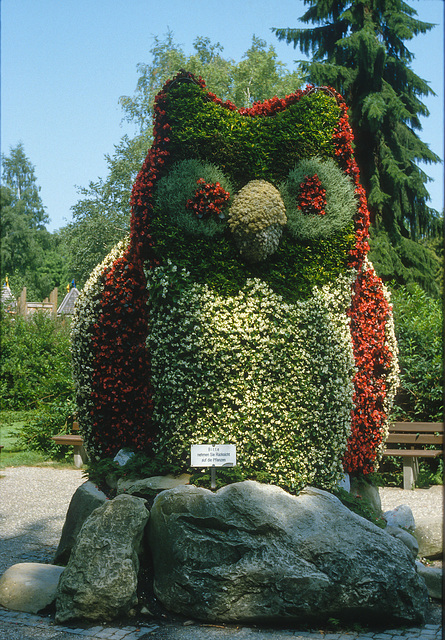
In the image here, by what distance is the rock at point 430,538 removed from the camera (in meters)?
5.70

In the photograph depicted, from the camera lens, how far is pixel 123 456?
18.6ft

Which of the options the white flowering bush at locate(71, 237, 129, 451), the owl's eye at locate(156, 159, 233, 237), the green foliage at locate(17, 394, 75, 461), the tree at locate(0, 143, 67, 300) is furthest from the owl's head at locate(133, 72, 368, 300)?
the tree at locate(0, 143, 67, 300)

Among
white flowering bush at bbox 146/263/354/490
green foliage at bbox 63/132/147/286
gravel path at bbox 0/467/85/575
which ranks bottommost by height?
gravel path at bbox 0/467/85/575

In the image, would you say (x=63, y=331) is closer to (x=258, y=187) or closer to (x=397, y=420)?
(x=397, y=420)

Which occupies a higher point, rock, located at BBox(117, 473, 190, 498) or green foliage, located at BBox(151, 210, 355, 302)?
green foliage, located at BBox(151, 210, 355, 302)

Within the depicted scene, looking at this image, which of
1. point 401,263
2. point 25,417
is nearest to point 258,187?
point 25,417

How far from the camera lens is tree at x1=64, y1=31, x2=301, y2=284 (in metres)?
26.9

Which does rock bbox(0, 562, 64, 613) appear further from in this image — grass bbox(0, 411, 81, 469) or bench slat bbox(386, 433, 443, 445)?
grass bbox(0, 411, 81, 469)

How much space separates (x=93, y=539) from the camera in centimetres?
443

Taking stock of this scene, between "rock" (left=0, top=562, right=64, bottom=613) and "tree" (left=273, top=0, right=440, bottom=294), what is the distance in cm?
1256

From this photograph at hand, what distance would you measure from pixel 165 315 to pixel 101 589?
7.01ft

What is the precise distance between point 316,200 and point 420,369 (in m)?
5.41

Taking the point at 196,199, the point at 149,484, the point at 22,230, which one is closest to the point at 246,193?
the point at 196,199

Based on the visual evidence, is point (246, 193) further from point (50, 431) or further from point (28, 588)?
point (50, 431)
